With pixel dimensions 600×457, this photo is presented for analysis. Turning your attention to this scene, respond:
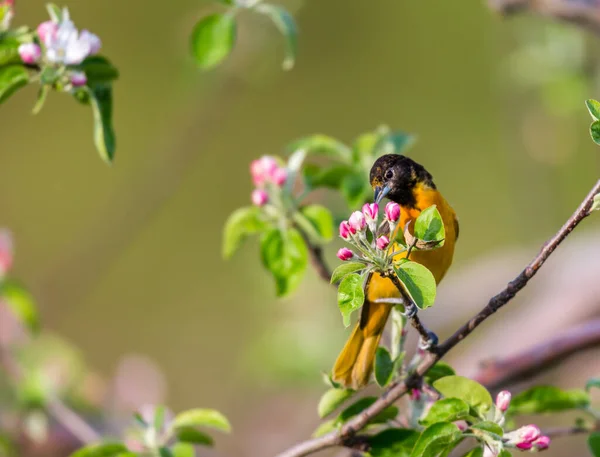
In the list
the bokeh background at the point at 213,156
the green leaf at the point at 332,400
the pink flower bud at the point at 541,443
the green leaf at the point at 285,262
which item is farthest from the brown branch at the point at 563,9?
the bokeh background at the point at 213,156

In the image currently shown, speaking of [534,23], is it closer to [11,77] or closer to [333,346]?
[333,346]

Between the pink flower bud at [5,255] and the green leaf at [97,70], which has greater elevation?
the pink flower bud at [5,255]

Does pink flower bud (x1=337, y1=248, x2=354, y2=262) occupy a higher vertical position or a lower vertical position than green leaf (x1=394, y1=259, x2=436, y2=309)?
higher

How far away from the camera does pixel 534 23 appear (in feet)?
12.5

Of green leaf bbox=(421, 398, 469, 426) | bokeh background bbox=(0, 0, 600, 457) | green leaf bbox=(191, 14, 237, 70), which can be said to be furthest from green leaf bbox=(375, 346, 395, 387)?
bokeh background bbox=(0, 0, 600, 457)

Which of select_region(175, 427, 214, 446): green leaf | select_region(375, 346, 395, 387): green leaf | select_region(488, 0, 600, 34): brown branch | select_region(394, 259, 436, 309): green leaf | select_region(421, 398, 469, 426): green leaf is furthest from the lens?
select_region(488, 0, 600, 34): brown branch

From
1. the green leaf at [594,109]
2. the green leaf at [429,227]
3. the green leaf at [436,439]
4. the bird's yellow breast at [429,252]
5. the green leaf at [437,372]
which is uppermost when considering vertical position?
the bird's yellow breast at [429,252]

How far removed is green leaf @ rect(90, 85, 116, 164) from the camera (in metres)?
1.54

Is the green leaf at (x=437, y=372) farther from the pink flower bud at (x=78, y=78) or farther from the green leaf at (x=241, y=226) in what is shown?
the pink flower bud at (x=78, y=78)

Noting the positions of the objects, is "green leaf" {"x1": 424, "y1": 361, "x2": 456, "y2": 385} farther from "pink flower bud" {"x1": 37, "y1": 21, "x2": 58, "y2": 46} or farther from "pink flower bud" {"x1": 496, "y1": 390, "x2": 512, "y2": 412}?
"pink flower bud" {"x1": 37, "y1": 21, "x2": 58, "y2": 46}

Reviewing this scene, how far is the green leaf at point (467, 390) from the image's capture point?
52.6 inches

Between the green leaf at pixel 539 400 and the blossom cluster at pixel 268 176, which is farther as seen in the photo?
the blossom cluster at pixel 268 176

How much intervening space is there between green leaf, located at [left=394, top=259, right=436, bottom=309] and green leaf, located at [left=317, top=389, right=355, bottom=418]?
39 cm

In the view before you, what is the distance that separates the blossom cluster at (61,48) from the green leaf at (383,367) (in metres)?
0.68
